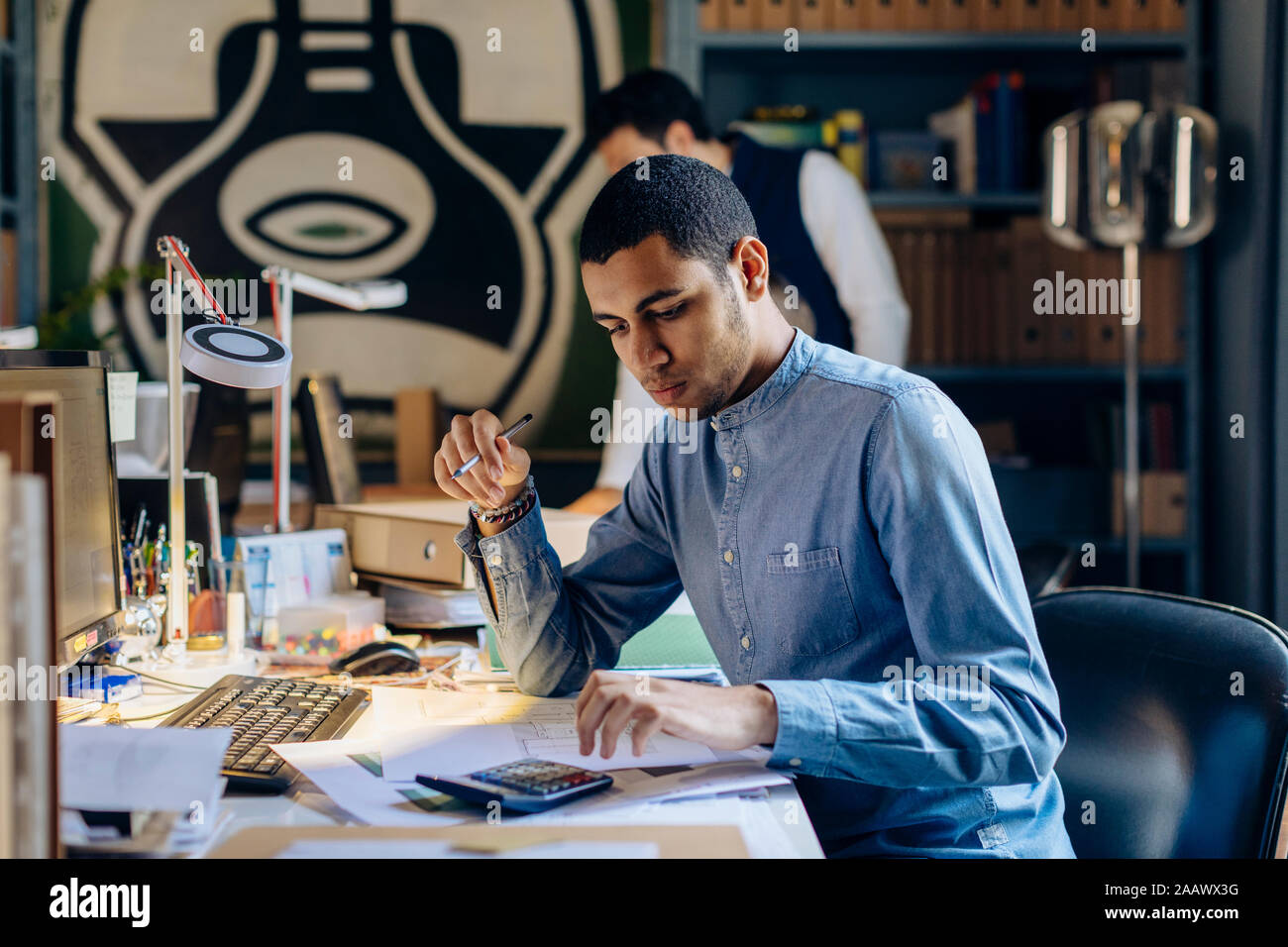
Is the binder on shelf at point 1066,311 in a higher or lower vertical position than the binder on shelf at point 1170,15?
lower

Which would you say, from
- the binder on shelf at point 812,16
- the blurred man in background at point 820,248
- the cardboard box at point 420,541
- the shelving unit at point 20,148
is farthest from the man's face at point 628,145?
the shelving unit at point 20,148

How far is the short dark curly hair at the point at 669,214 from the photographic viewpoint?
1068mm

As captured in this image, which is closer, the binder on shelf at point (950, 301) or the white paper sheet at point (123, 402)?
the white paper sheet at point (123, 402)

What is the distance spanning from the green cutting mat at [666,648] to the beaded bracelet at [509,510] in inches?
9.0

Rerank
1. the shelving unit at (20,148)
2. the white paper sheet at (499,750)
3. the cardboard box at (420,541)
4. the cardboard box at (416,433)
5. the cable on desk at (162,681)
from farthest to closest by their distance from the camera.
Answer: the shelving unit at (20,148) < the cardboard box at (416,433) < the cardboard box at (420,541) < the cable on desk at (162,681) < the white paper sheet at (499,750)

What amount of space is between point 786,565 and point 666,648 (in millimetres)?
426

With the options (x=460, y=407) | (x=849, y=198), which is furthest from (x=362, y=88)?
(x=849, y=198)

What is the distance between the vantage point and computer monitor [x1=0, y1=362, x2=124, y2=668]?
1108 millimetres

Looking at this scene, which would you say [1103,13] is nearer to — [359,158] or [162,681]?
[359,158]

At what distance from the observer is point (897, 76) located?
3.31 meters

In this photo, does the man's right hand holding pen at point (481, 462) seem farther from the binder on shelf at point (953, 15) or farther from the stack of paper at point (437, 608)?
the binder on shelf at point (953, 15)

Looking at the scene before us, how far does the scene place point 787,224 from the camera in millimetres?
2584

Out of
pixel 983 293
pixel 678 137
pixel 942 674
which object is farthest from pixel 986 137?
pixel 942 674

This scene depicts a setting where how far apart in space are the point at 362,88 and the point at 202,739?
285 cm
